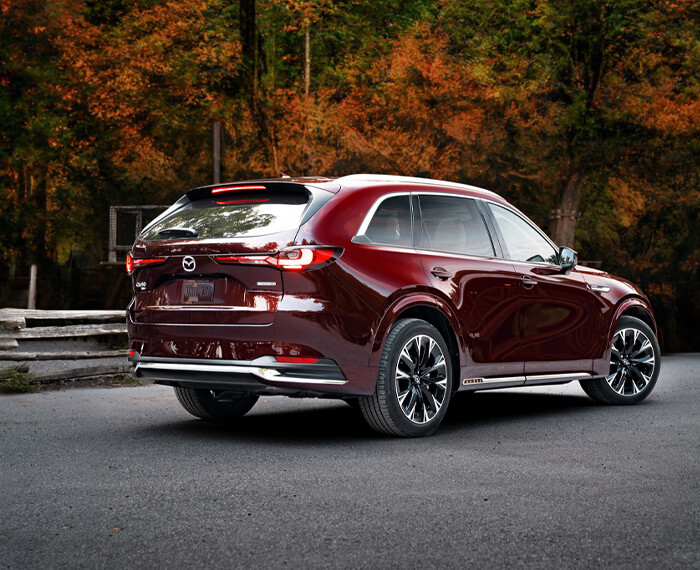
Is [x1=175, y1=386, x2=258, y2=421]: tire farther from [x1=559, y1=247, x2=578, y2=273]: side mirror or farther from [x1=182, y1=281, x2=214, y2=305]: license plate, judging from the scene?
[x1=559, y1=247, x2=578, y2=273]: side mirror

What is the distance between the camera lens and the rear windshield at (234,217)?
23.5 feet

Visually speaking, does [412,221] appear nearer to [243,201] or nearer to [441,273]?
[441,273]

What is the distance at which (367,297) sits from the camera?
23.4 ft

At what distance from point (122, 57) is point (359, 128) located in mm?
7384

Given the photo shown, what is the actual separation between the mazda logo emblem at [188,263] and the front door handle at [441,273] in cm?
179

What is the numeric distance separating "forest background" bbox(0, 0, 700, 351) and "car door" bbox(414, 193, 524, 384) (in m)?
20.8

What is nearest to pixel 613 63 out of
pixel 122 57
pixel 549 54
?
pixel 549 54

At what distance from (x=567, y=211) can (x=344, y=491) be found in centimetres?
2483

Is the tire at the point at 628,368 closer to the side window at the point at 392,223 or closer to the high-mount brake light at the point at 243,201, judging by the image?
the side window at the point at 392,223

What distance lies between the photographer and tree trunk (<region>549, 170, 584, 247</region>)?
2897 cm

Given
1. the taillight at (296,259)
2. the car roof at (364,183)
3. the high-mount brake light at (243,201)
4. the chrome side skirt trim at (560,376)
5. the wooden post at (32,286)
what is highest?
the car roof at (364,183)

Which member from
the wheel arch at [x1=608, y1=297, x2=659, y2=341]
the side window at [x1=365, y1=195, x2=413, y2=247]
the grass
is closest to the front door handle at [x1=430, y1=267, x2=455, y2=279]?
the side window at [x1=365, y1=195, x2=413, y2=247]

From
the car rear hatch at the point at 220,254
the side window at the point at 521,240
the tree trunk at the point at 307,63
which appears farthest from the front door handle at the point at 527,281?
the tree trunk at the point at 307,63

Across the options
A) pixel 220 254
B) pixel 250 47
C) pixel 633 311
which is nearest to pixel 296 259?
pixel 220 254
